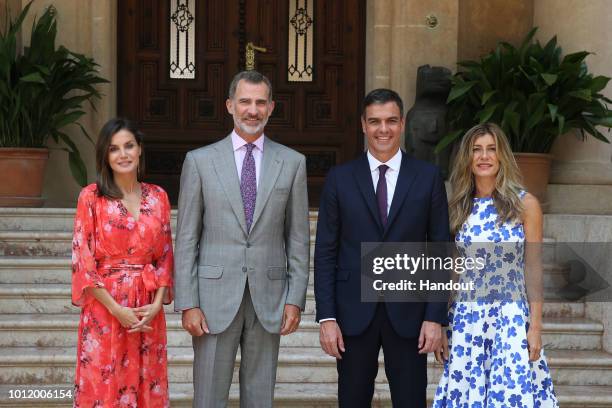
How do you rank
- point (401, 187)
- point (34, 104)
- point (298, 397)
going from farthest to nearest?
point (34, 104) → point (298, 397) → point (401, 187)

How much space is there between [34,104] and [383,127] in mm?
4149

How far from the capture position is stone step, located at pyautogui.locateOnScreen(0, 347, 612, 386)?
536 cm

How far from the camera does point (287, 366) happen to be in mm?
5500


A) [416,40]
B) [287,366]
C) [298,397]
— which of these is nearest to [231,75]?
[416,40]

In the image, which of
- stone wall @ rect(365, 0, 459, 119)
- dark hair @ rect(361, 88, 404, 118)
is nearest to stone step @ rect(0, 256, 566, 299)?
dark hair @ rect(361, 88, 404, 118)

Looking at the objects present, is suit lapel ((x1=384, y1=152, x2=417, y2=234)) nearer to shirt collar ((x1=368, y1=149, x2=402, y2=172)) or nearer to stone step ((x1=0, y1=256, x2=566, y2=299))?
shirt collar ((x1=368, y1=149, x2=402, y2=172))

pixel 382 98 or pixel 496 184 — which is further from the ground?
pixel 382 98

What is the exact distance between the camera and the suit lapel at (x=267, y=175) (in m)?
3.83

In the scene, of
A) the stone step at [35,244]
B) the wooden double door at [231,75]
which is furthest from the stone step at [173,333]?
the wooden double door at [231,75]

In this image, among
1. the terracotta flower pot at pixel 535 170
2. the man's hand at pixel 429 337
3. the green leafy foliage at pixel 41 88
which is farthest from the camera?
the terracotta flower pot at pixel 535 170

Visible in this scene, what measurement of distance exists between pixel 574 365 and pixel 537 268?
1884 mm

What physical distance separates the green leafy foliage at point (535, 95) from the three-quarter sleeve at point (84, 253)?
383cm

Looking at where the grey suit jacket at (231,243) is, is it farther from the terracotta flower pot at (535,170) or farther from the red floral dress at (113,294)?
the terracotta flower pot at (535,170)

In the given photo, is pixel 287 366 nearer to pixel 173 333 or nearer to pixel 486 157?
pixel 173 333
